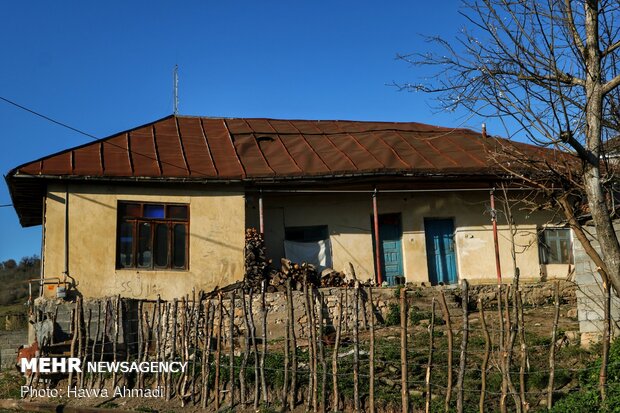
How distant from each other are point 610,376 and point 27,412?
8638 mm

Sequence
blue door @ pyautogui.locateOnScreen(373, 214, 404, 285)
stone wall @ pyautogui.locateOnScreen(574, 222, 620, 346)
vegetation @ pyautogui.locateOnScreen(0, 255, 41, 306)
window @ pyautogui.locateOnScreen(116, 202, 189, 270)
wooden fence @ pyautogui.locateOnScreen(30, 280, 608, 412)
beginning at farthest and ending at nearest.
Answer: vegetation @ pyautogui.locateOnScreen(0, 255, 41, 306) → blue door @ pyautogui.locateOnScreen(373, 214, 404, 285) → window @ pyautogui.locateOnScreen(116, 202, 189, 270) → stone wall @ pyautogui.locateOnScreen(574, 222, 620, 346) → wooden fence @ pyautogui.locateOnScreen(30, 280, 608, 412)

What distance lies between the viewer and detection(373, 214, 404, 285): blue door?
1753 cm

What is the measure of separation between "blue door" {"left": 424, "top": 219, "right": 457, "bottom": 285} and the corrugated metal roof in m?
1.74

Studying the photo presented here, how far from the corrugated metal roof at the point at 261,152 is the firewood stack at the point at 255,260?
1440mm

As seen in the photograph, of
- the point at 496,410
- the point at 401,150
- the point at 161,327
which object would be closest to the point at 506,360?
the point at 496,410

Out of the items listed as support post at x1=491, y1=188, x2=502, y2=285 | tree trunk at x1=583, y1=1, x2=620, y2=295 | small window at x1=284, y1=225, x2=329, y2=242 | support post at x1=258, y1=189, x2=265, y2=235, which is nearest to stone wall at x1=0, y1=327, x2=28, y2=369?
support post at x1=258, y1=189, x2=265, y2=235

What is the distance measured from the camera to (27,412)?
1089 centimetres

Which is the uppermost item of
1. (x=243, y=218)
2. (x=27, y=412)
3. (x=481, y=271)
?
(x=243, y=218)

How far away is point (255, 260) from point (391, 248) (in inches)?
154

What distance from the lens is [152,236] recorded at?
1551cm

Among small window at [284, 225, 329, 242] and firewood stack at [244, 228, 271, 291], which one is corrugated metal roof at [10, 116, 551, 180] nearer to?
firewood stack at [244, 228, 271, 291]

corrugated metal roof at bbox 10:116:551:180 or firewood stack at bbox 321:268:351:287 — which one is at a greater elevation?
corrugated metal roof at bbox 10:116:551:180

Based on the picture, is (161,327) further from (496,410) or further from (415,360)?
(496,410)

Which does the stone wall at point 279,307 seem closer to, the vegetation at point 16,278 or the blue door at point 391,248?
the blue door at point 391,248
